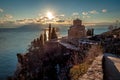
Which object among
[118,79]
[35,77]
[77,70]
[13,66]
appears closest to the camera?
[118,79]

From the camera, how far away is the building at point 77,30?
81.1 meters

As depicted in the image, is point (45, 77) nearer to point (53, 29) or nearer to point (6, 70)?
point (6, 70)

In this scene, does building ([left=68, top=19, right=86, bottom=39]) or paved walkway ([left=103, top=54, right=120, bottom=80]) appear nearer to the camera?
paved walkway ([left=103, top=54, right=120, bottom=80])

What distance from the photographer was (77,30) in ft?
269

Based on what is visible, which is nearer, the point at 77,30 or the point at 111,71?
the point at 111,71

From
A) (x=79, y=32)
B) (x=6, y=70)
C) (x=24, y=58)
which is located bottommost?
(x=6, y=70)

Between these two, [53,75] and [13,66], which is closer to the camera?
[53,75]

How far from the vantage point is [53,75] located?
2608 centimetres

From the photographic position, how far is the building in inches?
3191

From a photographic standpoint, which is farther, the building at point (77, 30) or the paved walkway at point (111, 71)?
the building at point (77, 30)

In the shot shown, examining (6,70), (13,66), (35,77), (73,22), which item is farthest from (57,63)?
(73,22)

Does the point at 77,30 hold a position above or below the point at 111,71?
below

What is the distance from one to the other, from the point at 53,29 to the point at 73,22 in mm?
10701

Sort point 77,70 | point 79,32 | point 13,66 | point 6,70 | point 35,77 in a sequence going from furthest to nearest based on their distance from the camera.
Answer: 1. point 79,32
2. point 13,66
3. point 6,70
4. point 35,77
5. point 77,70
